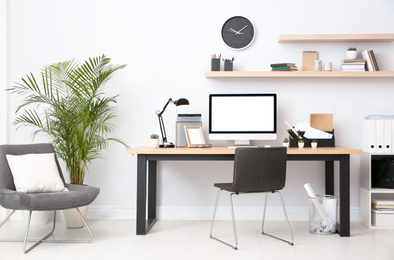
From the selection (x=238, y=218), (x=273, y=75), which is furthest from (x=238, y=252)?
(x=273, y=75)

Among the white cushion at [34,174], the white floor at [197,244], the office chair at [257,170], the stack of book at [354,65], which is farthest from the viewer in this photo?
the stack of book at [354,65]

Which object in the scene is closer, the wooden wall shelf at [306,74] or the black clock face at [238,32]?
the wooden wall shelf at [306,74]

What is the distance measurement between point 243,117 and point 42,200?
1884mm

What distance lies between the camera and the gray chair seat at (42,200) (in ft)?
10.6

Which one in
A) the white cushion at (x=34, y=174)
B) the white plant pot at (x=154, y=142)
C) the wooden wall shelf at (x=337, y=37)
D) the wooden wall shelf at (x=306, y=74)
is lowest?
the white cushion at (x=34, y=174)

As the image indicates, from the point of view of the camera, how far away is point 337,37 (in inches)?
167

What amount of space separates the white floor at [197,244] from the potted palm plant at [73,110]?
68 cm

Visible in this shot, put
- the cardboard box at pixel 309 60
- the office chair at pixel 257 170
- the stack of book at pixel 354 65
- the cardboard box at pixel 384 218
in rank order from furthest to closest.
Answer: the cardboard box at pixel 309 60
the stack of book at pixel 354 65
the cardboard box at pixel 384 218
the office chair at pixel 257 170

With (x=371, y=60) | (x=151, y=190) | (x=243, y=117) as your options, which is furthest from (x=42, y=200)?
(x=371, y=60)

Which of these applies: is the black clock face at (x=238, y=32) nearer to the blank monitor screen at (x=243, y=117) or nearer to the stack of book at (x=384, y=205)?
the blank monitor screen at (x=243, y=117)

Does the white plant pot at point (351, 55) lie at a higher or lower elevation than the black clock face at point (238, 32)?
lower

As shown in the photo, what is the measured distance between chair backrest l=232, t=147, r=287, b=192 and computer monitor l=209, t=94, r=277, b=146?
70cm

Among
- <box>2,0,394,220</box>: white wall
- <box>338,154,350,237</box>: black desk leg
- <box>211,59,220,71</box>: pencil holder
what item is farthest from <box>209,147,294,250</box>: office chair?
<box>211,59,220,71</box>: pencil holder

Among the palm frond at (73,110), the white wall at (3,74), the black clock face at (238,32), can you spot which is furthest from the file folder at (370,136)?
the white wall at (3,74)
